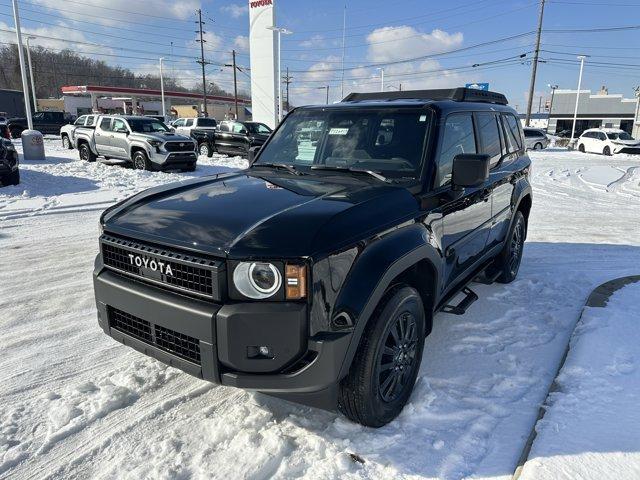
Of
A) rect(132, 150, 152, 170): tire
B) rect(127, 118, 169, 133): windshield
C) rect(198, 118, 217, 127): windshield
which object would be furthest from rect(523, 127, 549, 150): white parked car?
rect(132, 150, 152, 170): tire

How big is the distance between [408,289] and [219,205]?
1232mm

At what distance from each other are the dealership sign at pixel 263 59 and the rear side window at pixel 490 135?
28.6 m

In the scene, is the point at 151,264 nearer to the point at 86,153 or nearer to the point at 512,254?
the point at 512,254

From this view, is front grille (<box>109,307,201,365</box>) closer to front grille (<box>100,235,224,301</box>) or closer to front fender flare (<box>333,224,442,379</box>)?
front grille (<box>100,235,224,301</box>)

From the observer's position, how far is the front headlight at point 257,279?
230 centimetres

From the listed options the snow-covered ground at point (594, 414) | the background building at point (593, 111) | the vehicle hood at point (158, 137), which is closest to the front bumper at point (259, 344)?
the snow-covered ground at point (594, 414)

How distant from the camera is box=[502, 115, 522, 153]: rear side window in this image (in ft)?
17.3

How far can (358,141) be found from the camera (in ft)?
12.3

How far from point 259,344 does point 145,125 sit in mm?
15976

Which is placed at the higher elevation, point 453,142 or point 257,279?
point 453,142

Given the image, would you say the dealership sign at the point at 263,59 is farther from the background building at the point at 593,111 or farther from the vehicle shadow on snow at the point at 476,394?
the background building at the point at 593,111

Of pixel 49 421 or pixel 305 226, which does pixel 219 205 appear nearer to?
pixel 305 226

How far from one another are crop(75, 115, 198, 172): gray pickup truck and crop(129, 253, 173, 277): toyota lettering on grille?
13214 millimetres

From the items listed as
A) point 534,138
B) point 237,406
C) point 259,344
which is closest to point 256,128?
point 237,406
